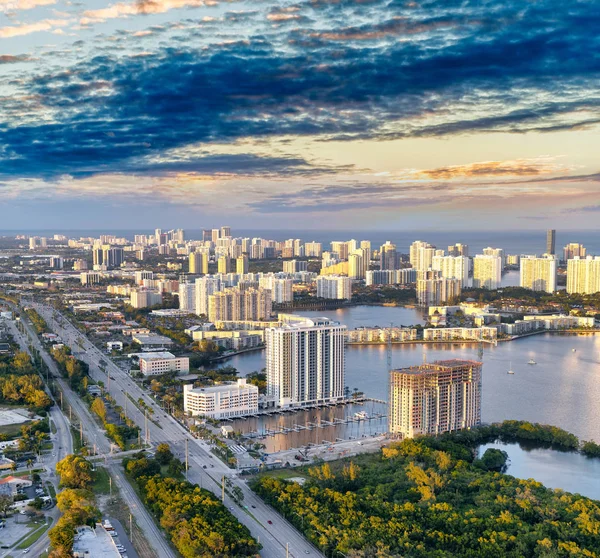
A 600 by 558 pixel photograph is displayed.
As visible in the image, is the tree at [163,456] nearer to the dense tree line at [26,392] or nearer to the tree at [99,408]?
the tree at [99,408]

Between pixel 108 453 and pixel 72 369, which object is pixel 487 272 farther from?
pixel 108 453

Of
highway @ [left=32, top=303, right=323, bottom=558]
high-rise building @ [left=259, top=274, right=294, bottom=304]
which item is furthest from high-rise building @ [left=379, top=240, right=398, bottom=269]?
highway @ [left=32, top=303, right=323, bottom=558]

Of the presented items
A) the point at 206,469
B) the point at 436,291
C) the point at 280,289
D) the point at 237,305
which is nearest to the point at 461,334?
the point at 237,305

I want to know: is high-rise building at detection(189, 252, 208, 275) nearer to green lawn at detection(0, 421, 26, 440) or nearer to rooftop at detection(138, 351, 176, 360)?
rooftop at detection(138, 351, 176, 360)

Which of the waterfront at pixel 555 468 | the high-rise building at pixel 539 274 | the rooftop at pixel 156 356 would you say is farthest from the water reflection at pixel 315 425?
the high-rise building at pixel 539 274

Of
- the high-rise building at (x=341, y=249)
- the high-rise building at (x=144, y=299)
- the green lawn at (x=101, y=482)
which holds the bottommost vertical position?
the green lawn at (x=101, y=482)
